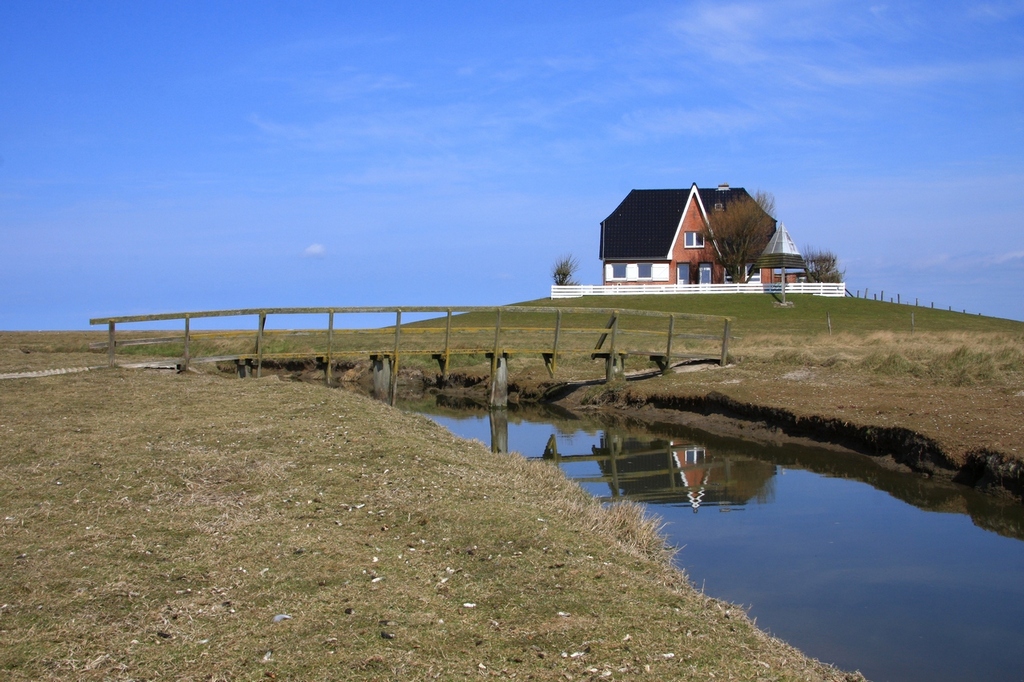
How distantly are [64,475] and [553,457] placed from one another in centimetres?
1081

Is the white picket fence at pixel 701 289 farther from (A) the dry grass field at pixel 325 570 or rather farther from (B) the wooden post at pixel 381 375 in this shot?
(A) the dry grass field at pixel 325 570

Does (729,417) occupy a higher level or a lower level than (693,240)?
lower

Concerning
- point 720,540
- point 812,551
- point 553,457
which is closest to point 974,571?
point 812,551

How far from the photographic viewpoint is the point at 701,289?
63.1m

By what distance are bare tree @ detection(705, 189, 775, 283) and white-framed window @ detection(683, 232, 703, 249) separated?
85cm

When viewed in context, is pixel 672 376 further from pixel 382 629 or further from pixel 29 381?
pixel 382 629

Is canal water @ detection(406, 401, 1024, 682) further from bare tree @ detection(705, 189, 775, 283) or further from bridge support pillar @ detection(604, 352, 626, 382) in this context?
bare tree @ detection(705, 189, 775, 283)

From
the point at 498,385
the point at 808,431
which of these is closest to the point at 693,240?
the point at 498,385

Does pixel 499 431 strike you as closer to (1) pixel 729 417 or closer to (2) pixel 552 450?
(2) pixel 552 450

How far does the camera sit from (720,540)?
12391mm

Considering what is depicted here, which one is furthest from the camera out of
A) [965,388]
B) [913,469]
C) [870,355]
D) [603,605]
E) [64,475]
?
[870,355]

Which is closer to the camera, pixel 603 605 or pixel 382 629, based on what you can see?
pixel 382 629

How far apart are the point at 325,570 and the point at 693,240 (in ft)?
205

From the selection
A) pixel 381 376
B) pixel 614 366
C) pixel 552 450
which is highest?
pixel 614 366
